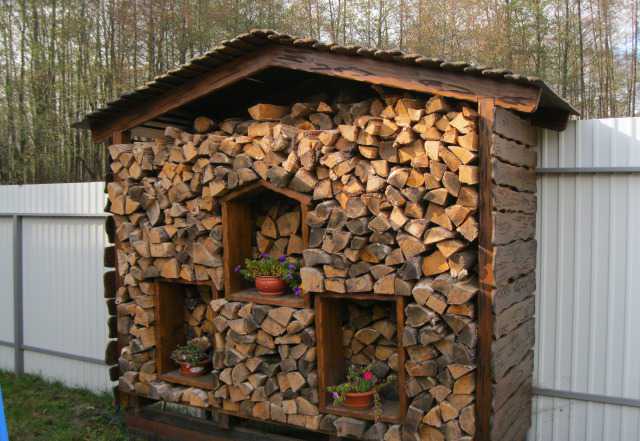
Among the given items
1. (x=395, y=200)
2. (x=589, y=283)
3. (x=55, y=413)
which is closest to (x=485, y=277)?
(x=395, y=200)

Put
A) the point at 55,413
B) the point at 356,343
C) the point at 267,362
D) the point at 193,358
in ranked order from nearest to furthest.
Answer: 1. the point at 267,362
2. the point at 356,343
3. the point at 193,358
4. the point at 55,413

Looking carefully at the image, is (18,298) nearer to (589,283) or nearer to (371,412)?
(371,412)

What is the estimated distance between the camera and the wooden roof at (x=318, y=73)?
3062 millimetres

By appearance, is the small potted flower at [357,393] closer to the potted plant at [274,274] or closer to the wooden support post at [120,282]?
the potted plant at [274,274]

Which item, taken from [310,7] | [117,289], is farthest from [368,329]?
[310,7]

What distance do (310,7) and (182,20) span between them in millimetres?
2355

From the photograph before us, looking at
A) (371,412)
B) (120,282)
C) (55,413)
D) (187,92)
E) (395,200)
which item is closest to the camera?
(395,200)

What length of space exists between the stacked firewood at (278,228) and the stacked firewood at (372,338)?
2.02 ft

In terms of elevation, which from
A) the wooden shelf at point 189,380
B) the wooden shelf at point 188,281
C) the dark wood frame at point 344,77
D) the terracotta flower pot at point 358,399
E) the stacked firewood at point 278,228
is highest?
the dark wood frame at point 344,77

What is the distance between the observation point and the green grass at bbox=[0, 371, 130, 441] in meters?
4.79

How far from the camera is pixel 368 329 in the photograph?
3.89m

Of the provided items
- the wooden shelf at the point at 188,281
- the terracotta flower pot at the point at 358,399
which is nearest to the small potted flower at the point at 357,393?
the terracotta flower pot at the point at 358,399

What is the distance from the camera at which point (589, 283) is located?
3.71m

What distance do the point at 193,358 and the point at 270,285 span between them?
3.26ft
